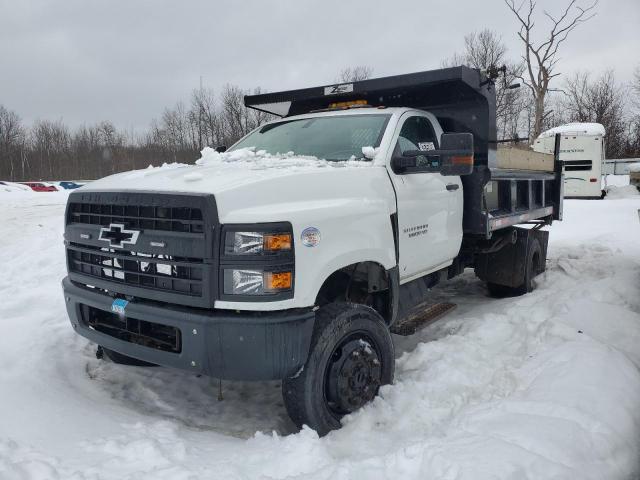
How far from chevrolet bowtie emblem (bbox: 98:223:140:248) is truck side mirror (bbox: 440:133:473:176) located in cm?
211

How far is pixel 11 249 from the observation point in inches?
334

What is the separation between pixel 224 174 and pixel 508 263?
423cm

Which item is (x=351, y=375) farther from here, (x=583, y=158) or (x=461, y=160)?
(x=583, y=158)

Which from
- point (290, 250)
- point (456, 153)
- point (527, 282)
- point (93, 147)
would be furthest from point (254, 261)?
point (93, 147)

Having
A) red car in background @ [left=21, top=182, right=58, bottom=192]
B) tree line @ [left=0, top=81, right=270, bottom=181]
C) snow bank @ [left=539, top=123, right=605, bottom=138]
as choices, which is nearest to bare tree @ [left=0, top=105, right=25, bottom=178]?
tree line @ [left=0, top=81, right=270, bottom=181]

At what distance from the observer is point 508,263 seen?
235 inches

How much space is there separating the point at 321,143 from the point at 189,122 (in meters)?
44.1

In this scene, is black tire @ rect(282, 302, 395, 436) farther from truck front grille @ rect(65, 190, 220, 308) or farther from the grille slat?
the grille slat

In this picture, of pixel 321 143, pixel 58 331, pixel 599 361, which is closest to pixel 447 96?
pixel 321 143

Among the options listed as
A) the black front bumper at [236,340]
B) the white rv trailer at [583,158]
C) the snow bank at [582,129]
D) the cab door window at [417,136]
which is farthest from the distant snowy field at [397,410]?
the snow bank at [582,129]

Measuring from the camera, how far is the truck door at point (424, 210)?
3.77 metres

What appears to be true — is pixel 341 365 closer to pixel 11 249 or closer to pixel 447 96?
pixel 447 96

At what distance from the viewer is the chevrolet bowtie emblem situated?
2.85 meters

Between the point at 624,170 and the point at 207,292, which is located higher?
the point at 624,170
